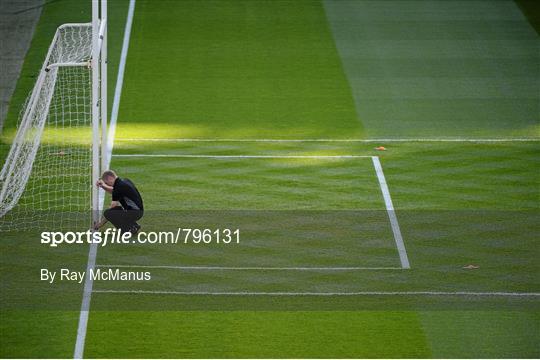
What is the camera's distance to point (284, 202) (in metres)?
20.1

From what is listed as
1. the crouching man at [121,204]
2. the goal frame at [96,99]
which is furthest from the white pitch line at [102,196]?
the goal frame at [96,99]

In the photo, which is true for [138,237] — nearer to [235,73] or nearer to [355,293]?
[355,293]

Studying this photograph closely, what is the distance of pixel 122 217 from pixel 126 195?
14.9 inches

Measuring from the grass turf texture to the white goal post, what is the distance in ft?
3.29

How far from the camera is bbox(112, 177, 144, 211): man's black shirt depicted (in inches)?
703

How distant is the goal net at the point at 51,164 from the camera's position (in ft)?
61.7

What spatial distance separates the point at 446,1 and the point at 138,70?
33.9ft

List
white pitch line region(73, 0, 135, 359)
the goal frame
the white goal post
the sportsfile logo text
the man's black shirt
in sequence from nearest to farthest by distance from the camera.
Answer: white pitch line region(73, 0, 135, 359) → the goal frame → the man's black shirt → the sportsfile logo text → the white goal post

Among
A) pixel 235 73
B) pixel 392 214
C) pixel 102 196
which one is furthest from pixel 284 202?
pixel 235 73

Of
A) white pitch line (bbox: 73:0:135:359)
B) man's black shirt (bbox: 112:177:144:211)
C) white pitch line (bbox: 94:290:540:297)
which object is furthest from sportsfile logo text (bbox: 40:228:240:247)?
white pitch line (bbox: 94:290:540:297)

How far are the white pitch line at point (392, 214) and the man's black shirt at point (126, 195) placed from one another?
163 inches

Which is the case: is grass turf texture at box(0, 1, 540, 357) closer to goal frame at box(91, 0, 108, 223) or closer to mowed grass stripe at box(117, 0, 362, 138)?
mowed grass stripe at box(117, 0, 362, 138)

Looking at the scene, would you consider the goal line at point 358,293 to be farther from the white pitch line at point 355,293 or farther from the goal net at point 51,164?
the goal net at point 51,164

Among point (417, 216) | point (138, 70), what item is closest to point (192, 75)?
point (138, 70)
